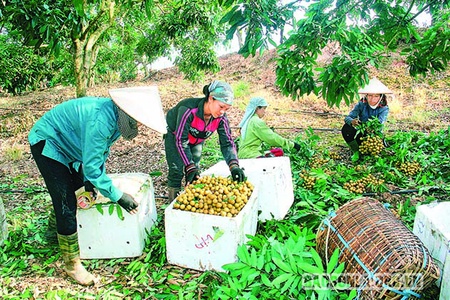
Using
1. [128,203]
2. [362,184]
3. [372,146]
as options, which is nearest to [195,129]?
[128,203]

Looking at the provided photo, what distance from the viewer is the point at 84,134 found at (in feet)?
6.89

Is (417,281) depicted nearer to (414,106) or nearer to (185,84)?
(414,106)

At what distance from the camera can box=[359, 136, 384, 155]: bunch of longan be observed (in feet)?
14.0

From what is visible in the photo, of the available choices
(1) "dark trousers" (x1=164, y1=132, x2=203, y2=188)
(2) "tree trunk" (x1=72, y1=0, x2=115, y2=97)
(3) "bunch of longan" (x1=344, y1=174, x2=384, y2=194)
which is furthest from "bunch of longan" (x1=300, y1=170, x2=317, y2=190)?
(2) "tree trunk" (x1=72, y1=0, x2=115, y2=97)

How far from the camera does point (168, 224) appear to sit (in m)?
2.33

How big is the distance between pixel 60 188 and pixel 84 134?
0.40 meters

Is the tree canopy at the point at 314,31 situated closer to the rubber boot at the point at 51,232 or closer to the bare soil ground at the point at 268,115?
the bare soil ground at the point at 268,115

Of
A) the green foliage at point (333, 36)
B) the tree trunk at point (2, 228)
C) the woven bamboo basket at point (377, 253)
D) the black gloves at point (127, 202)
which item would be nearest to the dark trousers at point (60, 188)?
the black gloves at point (127, 202)

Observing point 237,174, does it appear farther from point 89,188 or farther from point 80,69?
point 80,69

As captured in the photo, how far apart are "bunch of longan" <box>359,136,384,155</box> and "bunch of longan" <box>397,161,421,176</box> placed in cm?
35

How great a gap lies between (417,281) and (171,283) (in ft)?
4.70

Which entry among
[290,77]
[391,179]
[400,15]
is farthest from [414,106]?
[290,77]

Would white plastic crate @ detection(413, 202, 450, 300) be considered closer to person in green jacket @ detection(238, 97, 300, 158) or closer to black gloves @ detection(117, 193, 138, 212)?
person in green jacket @ detection(238, 97, 300, 158)

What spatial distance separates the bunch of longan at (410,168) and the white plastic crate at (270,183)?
1727 mm
